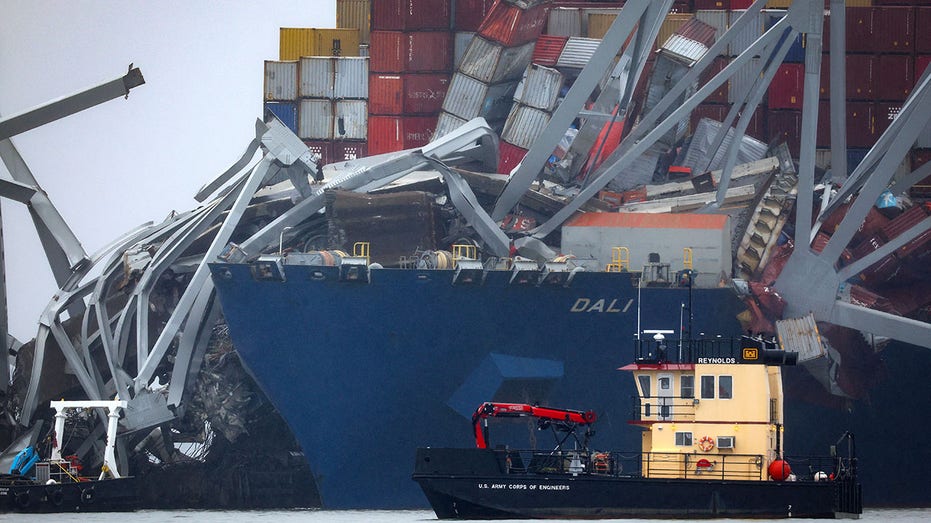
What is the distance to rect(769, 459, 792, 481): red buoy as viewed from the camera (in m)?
32.8

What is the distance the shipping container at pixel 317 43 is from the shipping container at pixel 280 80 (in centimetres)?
158

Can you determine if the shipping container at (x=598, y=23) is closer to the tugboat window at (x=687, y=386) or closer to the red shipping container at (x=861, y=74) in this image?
the red shipping container at (x=861, y=74)

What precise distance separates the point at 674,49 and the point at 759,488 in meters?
18.9

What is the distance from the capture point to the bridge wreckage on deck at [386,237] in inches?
1640

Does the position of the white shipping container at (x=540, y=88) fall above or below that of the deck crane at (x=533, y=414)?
above

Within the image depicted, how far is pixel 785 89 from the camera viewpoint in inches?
2025

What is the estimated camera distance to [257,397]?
42469mm

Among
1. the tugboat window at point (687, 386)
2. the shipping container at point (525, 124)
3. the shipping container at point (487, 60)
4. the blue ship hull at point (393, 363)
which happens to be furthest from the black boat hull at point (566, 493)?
the shipping container at point (487, 60)

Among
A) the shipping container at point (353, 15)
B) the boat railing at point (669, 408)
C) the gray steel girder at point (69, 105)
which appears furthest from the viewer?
the shipping container at point (353, 15)

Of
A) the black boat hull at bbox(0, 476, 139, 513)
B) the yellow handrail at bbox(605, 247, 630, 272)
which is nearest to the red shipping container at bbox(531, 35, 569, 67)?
the yellow handrail at bbox(605, 247, 630, 272)

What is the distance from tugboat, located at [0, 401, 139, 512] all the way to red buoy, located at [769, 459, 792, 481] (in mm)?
16100

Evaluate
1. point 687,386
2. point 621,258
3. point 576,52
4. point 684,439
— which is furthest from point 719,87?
point 684,439

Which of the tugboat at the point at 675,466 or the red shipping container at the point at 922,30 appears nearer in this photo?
the tugboat at the point at 675,466

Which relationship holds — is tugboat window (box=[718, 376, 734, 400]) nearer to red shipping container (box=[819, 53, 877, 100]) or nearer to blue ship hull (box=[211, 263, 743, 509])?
blue ship hull (box=[211, 263, 743, 509])
